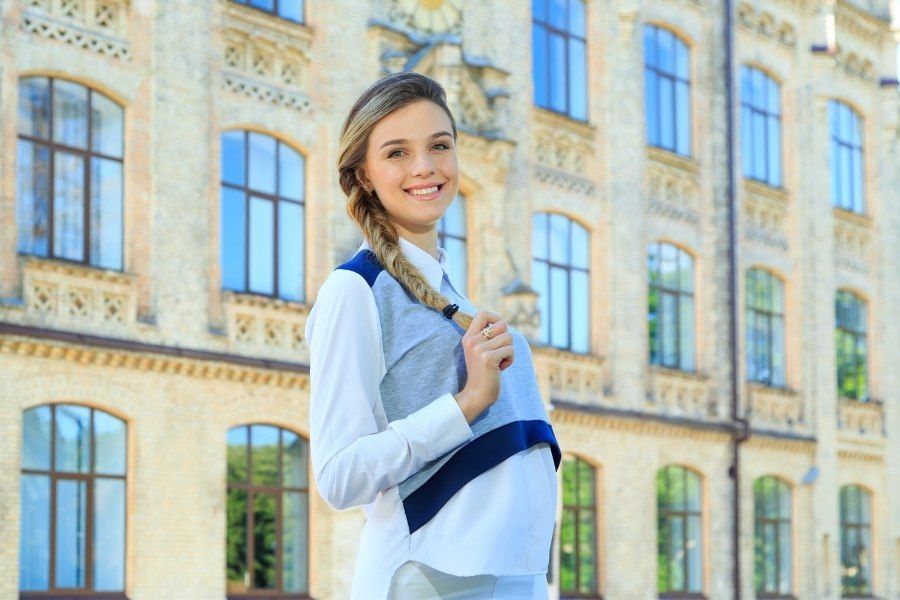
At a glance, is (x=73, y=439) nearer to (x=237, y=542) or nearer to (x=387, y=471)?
(x=237, y=542)

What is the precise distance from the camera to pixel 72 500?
700 inches

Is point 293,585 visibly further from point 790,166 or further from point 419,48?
point 790,166

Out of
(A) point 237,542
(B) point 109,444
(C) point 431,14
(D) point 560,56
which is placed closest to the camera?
(B) point 109,444

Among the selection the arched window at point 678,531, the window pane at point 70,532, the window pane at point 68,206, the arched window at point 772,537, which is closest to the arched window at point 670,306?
Result: the arched window at point 678,531

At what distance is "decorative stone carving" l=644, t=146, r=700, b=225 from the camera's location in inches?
1093

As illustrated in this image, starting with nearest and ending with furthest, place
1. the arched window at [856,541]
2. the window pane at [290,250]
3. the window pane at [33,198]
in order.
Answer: the window pane at [33,198], the window pane at [290,250], the arched window at [856,541]

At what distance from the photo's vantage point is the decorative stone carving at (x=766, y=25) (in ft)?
99.9

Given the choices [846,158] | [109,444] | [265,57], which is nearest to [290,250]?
[265,57]

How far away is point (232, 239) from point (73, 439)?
3.43 m

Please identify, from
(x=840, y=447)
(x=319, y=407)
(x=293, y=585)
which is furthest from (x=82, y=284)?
(x=840, y=447)

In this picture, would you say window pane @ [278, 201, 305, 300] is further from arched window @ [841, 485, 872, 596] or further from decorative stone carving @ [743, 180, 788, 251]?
arched window @ [841, 485, 872, 596]

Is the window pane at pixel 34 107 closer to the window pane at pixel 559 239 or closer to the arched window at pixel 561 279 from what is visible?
the arched window at pixel 561 279

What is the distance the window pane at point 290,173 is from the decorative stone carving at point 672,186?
818cm

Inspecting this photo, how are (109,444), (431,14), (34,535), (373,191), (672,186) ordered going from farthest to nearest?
1. (672,186)
2. (431,14)
3. (109,444)
4. (34,535)
5. (373,191)
